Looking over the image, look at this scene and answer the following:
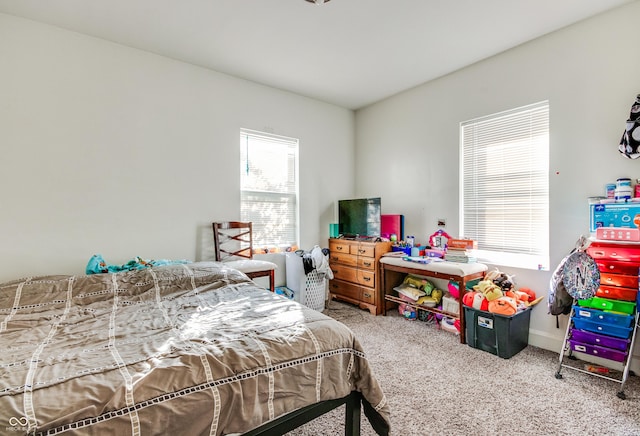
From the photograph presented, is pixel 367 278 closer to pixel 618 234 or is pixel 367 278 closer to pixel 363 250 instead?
pixel 363 250

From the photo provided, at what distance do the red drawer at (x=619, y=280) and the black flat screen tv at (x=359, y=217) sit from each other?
2.09 metres

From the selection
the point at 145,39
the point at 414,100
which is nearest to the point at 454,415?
the point at 414,100

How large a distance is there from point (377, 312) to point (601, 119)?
2.80 m

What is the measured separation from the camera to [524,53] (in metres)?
2.93

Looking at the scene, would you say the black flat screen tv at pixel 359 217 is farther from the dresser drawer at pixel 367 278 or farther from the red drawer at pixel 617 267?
the red drawer at pixel 617 267

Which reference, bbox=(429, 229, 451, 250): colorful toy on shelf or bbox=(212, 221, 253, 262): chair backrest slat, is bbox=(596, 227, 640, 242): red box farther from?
bbox=(212, 221, 253, 262): chair backrest slat

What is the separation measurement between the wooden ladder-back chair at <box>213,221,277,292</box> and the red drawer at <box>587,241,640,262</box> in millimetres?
2788

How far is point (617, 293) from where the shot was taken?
223 centimetres

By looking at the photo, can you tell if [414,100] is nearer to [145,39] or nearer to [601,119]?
[601,119]

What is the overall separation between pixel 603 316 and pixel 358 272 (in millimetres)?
2311

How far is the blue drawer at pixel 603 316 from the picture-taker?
214 centimetres

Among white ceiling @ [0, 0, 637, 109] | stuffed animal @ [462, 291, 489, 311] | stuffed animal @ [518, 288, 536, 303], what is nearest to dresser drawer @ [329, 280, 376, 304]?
stuffed animal @ [462, 291, 489, 311]

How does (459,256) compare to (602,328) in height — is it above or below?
above

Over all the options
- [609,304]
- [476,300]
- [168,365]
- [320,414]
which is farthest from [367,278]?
[168,365]
